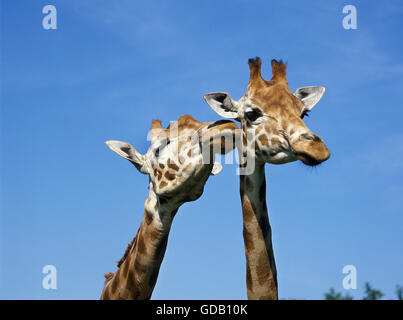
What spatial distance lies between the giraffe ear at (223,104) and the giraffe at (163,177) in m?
0.17

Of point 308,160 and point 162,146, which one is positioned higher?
point 162,146

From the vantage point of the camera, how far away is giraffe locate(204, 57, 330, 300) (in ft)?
22.1

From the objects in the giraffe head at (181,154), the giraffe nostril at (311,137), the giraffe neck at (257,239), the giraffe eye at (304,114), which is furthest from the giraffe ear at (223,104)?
the giraffe nostril at (311,137)

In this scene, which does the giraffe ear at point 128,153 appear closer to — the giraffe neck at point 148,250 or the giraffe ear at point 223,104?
the giraffe neck at point 148,250

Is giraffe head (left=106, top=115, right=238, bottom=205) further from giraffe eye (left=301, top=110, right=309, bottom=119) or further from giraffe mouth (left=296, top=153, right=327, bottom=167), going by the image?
giraffe mouth (left=296, top=153, right=327, bottom=167)

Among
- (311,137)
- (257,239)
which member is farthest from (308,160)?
(257,239)

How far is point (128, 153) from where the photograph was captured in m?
9.14

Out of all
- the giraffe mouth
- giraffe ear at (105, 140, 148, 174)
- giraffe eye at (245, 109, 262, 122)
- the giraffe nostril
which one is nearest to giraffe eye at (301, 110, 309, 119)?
giraffe eye at (245, 109, 262, 122)

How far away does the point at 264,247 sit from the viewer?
702 centimetres

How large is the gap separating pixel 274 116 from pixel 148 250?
3044 millimetres

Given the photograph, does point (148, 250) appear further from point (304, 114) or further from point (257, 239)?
point (304, 114)
